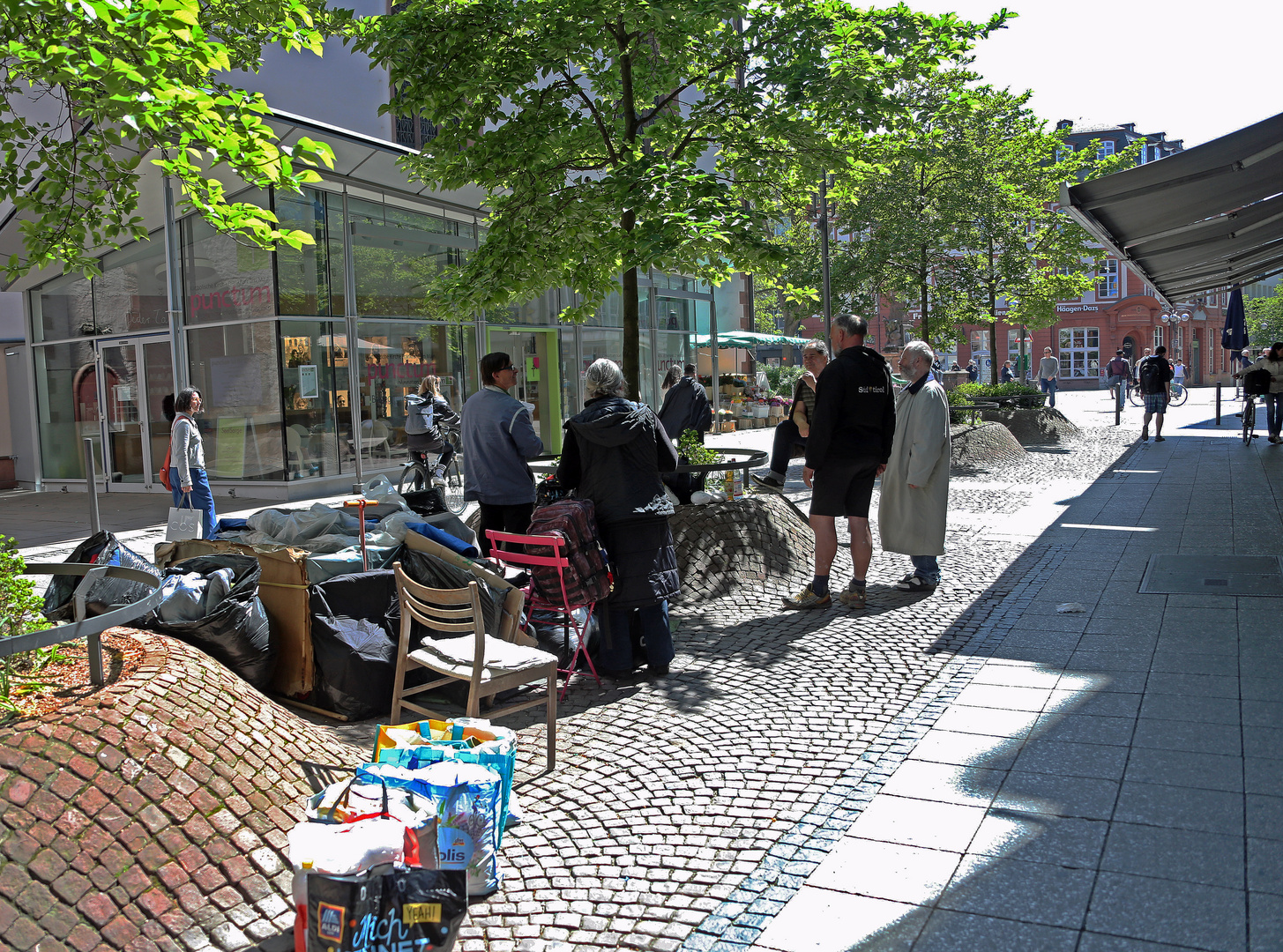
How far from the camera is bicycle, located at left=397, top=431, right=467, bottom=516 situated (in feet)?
43.0

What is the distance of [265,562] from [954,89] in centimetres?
1777

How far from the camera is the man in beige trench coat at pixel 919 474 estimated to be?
7496mm

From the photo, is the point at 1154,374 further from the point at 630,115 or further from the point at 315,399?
the point at 315,399

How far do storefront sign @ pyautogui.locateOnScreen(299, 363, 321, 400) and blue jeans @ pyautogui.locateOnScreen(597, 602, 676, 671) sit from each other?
35.4 feet

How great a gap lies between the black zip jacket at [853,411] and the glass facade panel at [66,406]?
47.7ft

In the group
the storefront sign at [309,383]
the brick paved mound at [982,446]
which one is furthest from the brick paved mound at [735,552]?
the storefront sign at [309,383]

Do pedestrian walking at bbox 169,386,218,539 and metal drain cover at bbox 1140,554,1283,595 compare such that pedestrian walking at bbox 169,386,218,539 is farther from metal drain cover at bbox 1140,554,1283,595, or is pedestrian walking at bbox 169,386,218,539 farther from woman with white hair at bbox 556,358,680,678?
metal drain cover at bbox 1140,554,1283,595

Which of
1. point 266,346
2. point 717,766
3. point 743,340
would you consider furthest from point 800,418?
point 743,340

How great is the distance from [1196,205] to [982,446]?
21.8 feet

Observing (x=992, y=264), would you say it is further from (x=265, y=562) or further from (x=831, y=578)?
(x=265, y=562)

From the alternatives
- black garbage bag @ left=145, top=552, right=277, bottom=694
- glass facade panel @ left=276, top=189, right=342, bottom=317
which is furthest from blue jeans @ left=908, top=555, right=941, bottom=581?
glass facade panel @ left=276, top=189, right=342, bottom=317

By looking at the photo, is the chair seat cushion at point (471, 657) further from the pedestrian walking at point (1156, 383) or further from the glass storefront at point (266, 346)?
the pedestrian walking at point (1156, 383)

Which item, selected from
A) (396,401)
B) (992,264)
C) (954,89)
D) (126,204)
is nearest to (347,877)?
(126,204)

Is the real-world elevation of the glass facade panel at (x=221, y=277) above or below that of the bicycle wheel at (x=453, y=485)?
above
